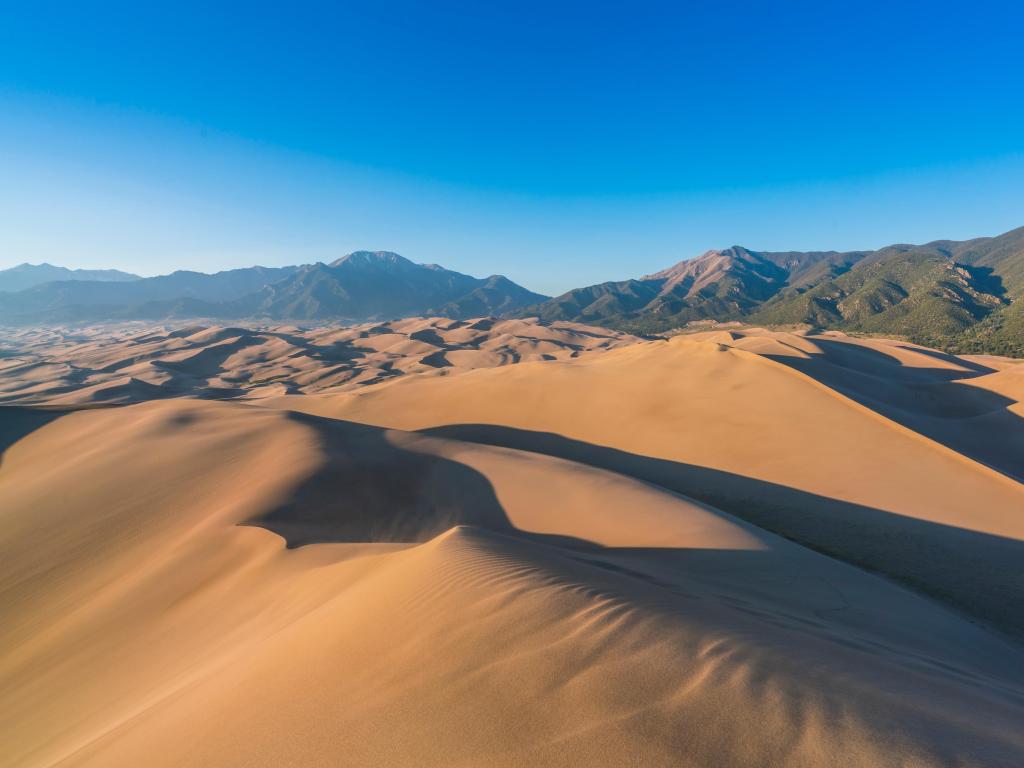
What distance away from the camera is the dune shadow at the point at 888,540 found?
29.8 feet

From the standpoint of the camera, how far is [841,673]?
3.62 meters

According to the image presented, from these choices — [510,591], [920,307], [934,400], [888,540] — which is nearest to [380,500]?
[510,591]

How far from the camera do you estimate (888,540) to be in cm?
1129

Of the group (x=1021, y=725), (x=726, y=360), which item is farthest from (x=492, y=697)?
(x=726, y=360)

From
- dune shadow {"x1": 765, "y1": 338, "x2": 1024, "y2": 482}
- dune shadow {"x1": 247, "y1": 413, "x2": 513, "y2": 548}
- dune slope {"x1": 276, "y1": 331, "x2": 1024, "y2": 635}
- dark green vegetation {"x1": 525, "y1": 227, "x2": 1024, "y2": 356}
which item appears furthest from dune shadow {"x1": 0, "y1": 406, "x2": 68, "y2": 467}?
dark green vegetation {"x1": 525, "y1": 227, "x2": 1024, "y2": 356}

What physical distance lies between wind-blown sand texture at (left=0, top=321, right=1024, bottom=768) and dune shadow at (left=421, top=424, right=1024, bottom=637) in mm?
85

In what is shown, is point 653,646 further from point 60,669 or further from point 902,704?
point 60,669

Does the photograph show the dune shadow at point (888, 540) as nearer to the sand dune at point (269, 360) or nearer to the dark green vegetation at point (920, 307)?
the sand dune at point (269, 360)

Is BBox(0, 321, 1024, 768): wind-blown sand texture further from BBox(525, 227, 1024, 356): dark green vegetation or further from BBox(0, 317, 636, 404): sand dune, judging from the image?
BBox(525, 227, 1024, 356): dark green vegetation

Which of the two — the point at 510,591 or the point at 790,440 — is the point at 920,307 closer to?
the point at 790,440

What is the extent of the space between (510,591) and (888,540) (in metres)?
11.6

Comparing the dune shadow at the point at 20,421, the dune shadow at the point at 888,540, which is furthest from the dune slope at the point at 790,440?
the dune shadow at the point at 20,421

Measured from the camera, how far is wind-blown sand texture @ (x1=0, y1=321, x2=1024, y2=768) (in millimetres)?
3084

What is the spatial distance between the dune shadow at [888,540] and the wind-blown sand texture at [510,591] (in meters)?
0.08
